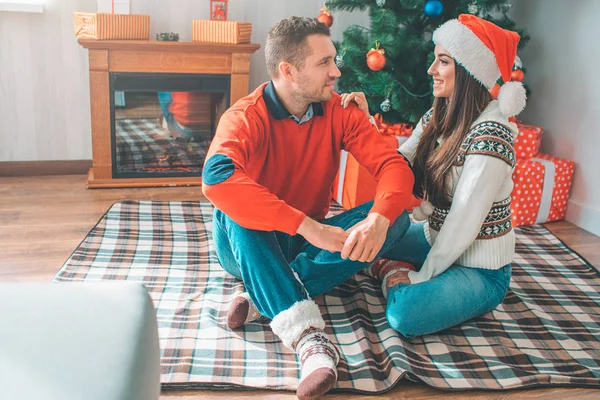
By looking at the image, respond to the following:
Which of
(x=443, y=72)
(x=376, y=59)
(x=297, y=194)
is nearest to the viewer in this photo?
(x=443, y=72)

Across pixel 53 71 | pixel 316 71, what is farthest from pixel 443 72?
pixel 53 71

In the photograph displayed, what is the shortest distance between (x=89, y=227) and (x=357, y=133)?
131 centimetres

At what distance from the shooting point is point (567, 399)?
1618mm

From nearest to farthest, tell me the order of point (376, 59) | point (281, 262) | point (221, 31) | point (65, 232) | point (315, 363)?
point (315, 363) → point (281, 262) → point (65, 232) → point (376, 59) → point (221, 31)

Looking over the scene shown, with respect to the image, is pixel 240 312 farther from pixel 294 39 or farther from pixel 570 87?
pixel 570 87

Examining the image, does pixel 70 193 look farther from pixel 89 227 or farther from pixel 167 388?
pixel 167 388

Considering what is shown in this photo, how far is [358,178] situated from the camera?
2.84 meters

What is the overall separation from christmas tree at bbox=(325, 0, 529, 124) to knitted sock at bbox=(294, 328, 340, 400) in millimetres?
1546

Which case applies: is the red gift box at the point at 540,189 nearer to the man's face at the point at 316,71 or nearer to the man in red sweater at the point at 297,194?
the man in red sweater at the point at 297,194

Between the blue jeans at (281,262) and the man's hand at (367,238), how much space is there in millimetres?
114

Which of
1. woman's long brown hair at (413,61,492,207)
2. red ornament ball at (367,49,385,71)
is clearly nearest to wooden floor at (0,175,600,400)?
woman's long brown hair at (413,61,492,207)

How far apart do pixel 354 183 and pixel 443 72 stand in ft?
3.42

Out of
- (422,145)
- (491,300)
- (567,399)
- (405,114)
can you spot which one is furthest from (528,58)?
(567,399)

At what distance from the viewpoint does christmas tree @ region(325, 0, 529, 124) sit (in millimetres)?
2830
